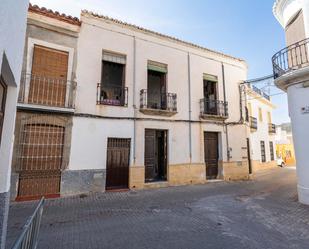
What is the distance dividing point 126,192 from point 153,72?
6.26 m

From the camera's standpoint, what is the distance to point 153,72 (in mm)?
11039

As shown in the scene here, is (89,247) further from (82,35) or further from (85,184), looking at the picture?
(82,35)

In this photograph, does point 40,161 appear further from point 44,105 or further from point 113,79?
point 113,79

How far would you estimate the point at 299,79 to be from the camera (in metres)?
7.05

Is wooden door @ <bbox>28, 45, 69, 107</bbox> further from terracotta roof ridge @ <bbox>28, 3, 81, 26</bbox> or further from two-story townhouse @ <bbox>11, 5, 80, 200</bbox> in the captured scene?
terracotta roof ridge @ <bbox>28, 3, 81, 26</bbox>

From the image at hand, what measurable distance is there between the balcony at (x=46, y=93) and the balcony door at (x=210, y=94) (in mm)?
7180

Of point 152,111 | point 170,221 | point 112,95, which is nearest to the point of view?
point 170,221

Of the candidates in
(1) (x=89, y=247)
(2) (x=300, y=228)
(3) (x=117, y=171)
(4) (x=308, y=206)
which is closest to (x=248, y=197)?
(4) (x=308, y=206)

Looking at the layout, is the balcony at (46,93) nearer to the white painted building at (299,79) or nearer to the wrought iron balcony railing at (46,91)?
the wrought iron balcony railing at (46,91)

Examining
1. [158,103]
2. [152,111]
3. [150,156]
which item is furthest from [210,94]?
[150,156]

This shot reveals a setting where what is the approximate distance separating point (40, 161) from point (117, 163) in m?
3.02

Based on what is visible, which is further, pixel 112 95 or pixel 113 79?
pixel 113 79

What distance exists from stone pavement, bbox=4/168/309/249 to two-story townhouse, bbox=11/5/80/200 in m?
0.97

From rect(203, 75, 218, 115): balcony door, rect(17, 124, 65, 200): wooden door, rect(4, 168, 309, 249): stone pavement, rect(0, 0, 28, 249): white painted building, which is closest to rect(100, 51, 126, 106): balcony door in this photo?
rect(17, 124, 65, 200): wooden door
